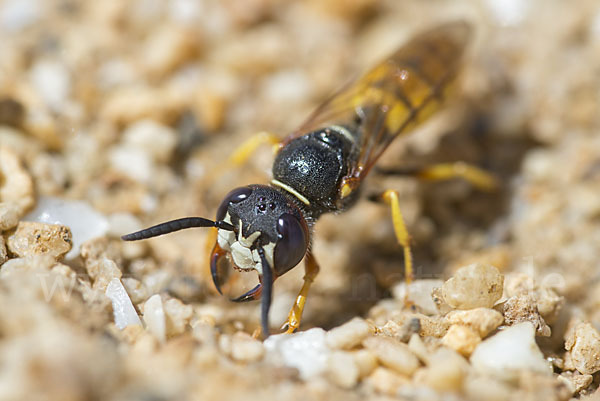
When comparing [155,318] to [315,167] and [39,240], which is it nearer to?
[39,240]

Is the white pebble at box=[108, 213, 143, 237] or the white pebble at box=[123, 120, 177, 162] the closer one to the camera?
the white pebble at box=[108, 213, 143, 237]

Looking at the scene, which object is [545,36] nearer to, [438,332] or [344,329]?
[438,332]

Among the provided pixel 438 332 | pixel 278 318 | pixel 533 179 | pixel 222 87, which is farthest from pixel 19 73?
pixel 533 179

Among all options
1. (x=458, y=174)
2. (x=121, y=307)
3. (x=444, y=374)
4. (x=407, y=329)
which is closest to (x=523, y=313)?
(x=407, y=329)

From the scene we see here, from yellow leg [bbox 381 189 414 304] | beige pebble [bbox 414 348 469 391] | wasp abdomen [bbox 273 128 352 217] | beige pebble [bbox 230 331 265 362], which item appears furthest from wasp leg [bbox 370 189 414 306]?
beige pebble [bbox 230 331 265 362]

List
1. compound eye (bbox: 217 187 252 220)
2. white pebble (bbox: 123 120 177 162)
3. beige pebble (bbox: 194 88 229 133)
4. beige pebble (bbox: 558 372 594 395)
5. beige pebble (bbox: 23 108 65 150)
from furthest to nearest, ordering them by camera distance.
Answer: beige pebble (bbox: 194 88 229 133)
white pebble (bbox: 123 120 177 162)
beige pebble (bbox: 23 108 65 150)
compound eye (bbox: 217 187 252 220)
beige pebble (bbox: 558 372 594 395)

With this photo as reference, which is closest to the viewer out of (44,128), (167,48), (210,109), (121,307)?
(121,307)

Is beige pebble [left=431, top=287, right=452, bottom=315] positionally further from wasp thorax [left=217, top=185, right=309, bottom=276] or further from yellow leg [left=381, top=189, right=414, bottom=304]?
wasp thorax [left=217, top=185, right=309, bottom=276]
